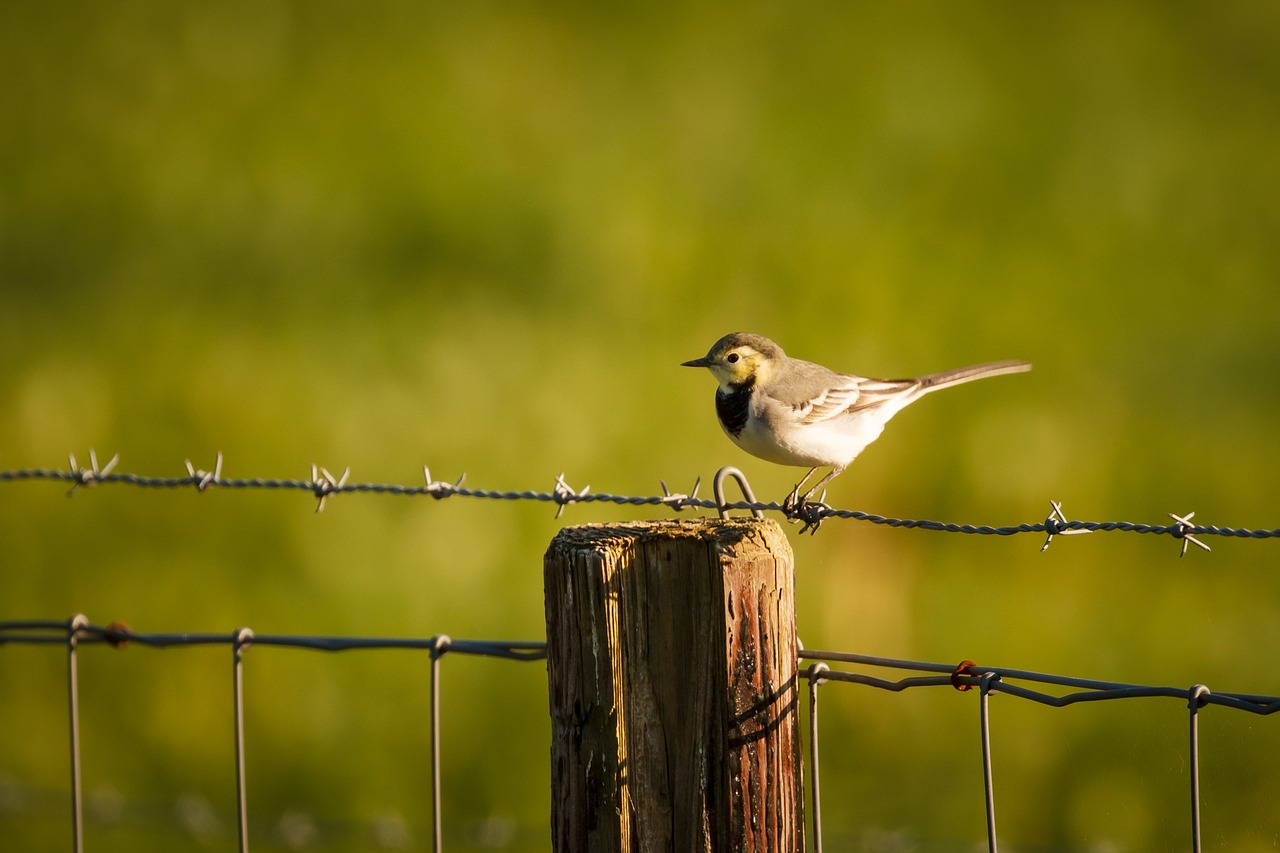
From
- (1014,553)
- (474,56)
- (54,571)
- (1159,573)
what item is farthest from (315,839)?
(474,56)

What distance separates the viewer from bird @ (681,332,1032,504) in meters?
5.20

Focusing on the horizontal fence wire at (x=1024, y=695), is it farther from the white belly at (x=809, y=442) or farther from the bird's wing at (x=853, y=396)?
the bird's wing at (x=853, y=396)

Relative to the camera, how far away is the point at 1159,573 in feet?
29.0

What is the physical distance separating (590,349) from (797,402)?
210 inches

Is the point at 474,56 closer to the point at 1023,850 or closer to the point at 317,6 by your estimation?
the point at 317,6

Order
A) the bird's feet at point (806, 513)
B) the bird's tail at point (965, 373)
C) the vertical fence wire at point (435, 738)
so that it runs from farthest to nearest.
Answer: the bird's tail at point (965, 373) < the bird's feet at point (806, 513) < the vertical fence wire at point (435, 738)

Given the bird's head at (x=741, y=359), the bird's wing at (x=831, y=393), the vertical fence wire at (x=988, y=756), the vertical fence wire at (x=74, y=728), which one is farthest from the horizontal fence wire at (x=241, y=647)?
the bird's head at (x=741, y=359)

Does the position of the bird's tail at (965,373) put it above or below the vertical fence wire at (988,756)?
above

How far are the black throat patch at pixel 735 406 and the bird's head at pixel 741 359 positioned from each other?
0.14ft

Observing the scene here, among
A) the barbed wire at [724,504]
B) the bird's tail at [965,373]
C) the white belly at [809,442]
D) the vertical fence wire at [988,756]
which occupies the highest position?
the bird's tail at [965,373]

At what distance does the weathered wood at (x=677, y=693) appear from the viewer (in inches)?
110

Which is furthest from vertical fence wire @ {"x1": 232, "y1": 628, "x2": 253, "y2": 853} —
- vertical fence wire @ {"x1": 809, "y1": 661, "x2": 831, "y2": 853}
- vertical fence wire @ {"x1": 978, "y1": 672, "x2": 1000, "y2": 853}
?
vertical fence wire @ {"x1": 978, "y1": 672, "x2": 1000, "y2": 853}

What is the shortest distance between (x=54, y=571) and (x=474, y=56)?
6.70 metres

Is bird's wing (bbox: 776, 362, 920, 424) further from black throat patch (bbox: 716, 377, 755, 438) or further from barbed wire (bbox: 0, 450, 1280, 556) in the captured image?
barbed wire (bbox: 0, 450, 1280, 556)
